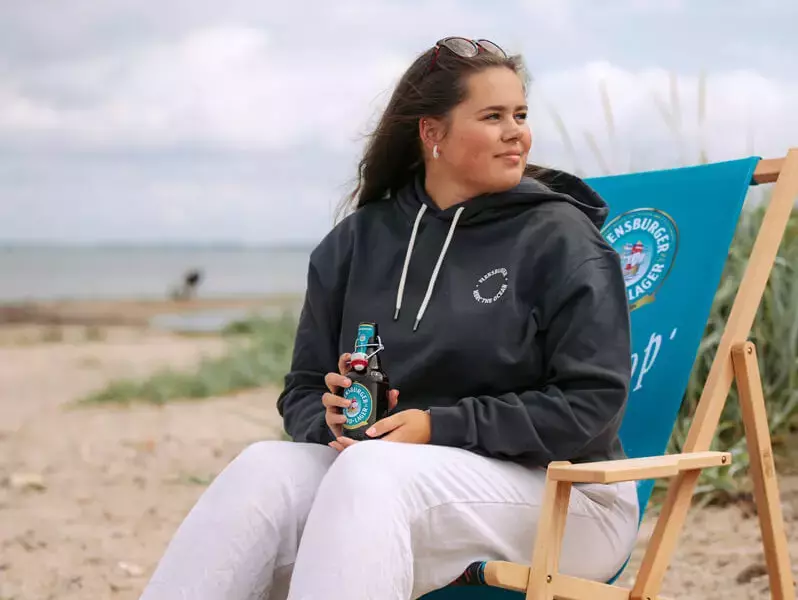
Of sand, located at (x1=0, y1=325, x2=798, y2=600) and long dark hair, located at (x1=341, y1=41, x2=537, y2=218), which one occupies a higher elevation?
long dark hair, located at (x1=341, y1=41, x2=537, y2=218)

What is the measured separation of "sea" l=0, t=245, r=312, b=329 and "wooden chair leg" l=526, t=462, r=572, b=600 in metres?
14.3

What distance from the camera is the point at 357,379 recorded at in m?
2.21

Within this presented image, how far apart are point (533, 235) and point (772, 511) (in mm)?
825

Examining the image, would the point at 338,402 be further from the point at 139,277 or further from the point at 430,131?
the point at 139,277

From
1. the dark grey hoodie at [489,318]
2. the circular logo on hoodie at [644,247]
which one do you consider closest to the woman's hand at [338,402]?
the dark grey hoodie at [489,318]

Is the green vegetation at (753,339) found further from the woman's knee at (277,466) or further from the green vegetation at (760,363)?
the woman's knee at (277,466)

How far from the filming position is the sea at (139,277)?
27781mm

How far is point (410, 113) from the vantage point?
8.27 feet

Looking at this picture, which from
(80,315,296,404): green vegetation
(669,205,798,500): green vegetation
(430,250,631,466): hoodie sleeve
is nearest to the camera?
(430,250,631,466): hoodie sleeve

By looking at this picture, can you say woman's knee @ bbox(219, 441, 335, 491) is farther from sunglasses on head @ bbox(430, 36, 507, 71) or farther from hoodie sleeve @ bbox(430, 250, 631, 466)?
sunglasses on head @ bbox(430, 36, 507, 71)

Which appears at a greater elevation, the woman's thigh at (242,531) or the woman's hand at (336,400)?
the woman's hand at (336,400)

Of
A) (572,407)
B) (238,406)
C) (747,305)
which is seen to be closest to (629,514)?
(572,407)

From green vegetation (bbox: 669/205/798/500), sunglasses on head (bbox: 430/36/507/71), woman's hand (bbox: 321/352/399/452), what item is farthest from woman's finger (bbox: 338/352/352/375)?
green vegetation (bbox: 669/205/798/500)

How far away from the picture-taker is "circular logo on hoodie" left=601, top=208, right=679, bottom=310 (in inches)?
111
